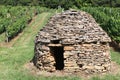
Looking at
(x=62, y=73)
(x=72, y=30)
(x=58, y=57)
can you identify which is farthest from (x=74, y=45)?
(x=58, y=57)

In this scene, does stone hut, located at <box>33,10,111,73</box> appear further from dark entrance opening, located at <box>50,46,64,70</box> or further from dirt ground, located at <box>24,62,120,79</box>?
dark entrance opening, located at <box>50,46,64,70</box>

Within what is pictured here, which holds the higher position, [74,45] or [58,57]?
[74,45]

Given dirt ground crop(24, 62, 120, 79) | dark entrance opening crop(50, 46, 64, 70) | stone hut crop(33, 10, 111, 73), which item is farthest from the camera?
dark entrance opening crop(50, 46, 64, 70)

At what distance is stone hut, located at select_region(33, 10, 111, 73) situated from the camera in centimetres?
1620

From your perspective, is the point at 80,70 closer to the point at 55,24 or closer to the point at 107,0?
the point at 55,24

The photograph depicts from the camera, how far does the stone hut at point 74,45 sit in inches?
638

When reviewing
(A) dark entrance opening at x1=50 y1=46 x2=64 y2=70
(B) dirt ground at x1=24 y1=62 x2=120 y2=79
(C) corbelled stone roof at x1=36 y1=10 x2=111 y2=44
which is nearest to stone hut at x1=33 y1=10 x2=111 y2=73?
(C) corbelled stone roof at x1=36 y1=10 x2=111 y2=44

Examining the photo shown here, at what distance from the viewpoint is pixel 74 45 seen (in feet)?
53.2

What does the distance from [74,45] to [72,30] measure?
0.81m

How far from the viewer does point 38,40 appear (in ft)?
56.4

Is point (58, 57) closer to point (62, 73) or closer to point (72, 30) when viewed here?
point (62, 73)

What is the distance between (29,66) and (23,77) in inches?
74.5

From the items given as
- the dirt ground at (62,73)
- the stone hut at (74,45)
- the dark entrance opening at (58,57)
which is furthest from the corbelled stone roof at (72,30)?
the dirt ground at (62,73)

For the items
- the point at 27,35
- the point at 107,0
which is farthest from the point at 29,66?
the point at 107,0
